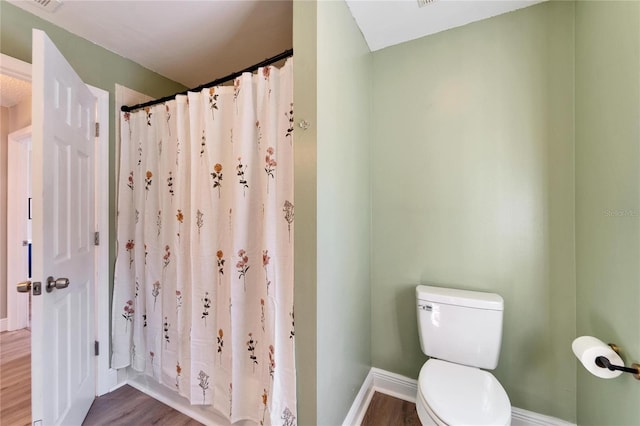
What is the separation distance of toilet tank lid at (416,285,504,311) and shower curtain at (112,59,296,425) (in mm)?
774

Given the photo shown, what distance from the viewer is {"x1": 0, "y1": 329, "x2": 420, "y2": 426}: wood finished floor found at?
1.44 metres

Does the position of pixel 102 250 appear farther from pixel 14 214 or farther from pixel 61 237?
pixel 14 214

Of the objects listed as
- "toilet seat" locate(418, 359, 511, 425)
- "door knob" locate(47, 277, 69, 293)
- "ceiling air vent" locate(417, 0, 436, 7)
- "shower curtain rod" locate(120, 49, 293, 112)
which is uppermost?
"ceiling air vent" locate(417, 0, 436, 7)

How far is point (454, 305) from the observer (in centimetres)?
133

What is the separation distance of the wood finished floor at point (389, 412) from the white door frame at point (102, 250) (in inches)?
66.7

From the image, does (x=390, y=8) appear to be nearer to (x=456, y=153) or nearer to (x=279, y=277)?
(x=456, y=153)

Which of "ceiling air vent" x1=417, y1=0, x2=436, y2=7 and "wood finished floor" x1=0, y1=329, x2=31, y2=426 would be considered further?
"wood finished floor" x1=0, y1=329, x2=31, y2=426

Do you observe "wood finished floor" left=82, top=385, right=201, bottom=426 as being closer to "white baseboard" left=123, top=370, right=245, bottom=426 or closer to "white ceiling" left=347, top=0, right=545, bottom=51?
"white baseboard" left=123, top=370, right=245, bottom=426

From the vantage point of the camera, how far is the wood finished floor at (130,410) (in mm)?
1444

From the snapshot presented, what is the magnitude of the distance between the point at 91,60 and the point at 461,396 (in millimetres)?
2801

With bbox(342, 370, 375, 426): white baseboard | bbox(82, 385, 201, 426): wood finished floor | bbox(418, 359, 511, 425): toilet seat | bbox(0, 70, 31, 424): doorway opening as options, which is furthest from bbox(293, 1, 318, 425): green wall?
bbox(0, 70, 31, 424): doorway opening

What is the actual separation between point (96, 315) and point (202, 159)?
4.14ft

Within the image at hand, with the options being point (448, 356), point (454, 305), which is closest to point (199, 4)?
point (454, 305)

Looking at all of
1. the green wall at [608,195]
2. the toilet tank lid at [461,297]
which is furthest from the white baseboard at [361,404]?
the green wall at [608,195]
